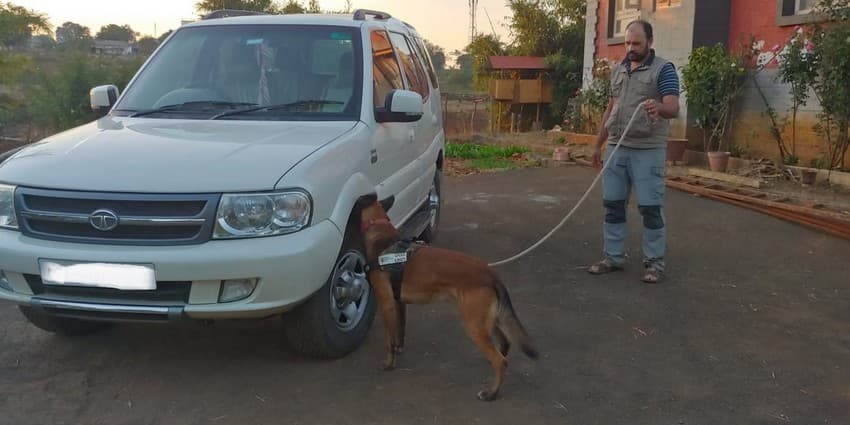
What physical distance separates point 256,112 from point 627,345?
103 inches

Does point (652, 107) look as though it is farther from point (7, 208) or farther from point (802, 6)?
point (802, 6)

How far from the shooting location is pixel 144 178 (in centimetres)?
338

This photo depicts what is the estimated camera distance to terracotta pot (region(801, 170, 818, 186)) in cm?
907

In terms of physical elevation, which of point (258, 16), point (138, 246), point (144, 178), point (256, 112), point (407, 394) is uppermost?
point (258, 16)

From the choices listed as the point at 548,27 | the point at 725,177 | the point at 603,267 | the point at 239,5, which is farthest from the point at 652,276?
the point at 239,5

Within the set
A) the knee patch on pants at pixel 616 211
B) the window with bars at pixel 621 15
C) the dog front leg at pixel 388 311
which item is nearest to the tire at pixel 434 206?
the knee patch on pants at pixel 616 211

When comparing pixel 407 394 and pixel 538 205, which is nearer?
pixel 407 394

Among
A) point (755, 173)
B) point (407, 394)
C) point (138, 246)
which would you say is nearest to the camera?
point (138, 246)

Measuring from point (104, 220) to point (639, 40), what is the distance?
3.75 m

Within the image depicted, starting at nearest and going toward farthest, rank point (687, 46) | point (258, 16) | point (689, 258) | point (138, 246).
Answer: point (138, 246), point (258, 16), point (689, 258), point (687, 46)

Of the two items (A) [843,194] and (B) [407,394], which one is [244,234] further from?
(A) [843,194]

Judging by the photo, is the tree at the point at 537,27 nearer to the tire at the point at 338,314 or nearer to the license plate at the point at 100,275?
the tire at the point at 338,314

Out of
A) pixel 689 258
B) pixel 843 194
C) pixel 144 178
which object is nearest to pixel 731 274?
pixel 689 258

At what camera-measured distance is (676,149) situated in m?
11.1
